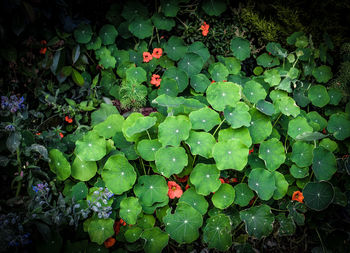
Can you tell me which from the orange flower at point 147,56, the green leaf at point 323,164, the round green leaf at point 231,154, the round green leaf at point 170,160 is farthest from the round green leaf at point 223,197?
the orange flower at point 147,56

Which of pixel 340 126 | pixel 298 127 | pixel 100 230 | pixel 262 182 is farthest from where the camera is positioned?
pixel 340 126

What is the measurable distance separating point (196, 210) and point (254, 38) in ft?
7.78

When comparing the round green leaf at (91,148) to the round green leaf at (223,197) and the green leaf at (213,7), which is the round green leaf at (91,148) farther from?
the green leaf at (213,7)

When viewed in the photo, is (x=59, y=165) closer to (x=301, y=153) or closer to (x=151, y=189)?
(x=151, y=189)

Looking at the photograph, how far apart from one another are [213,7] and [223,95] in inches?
52.9

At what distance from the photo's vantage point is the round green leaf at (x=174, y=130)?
234 cm

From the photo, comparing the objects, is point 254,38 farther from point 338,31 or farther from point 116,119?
point 116,119

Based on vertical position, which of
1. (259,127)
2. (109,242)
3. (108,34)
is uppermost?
(108,34)

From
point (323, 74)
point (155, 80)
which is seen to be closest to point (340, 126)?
point (323, 74)

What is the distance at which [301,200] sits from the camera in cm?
256

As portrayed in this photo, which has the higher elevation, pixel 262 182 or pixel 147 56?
pixel 147 56

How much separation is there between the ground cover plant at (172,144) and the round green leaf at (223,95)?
10mm

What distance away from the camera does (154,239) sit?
7.52 feet

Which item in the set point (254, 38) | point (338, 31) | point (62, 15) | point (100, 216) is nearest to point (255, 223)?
point (100, 216)
